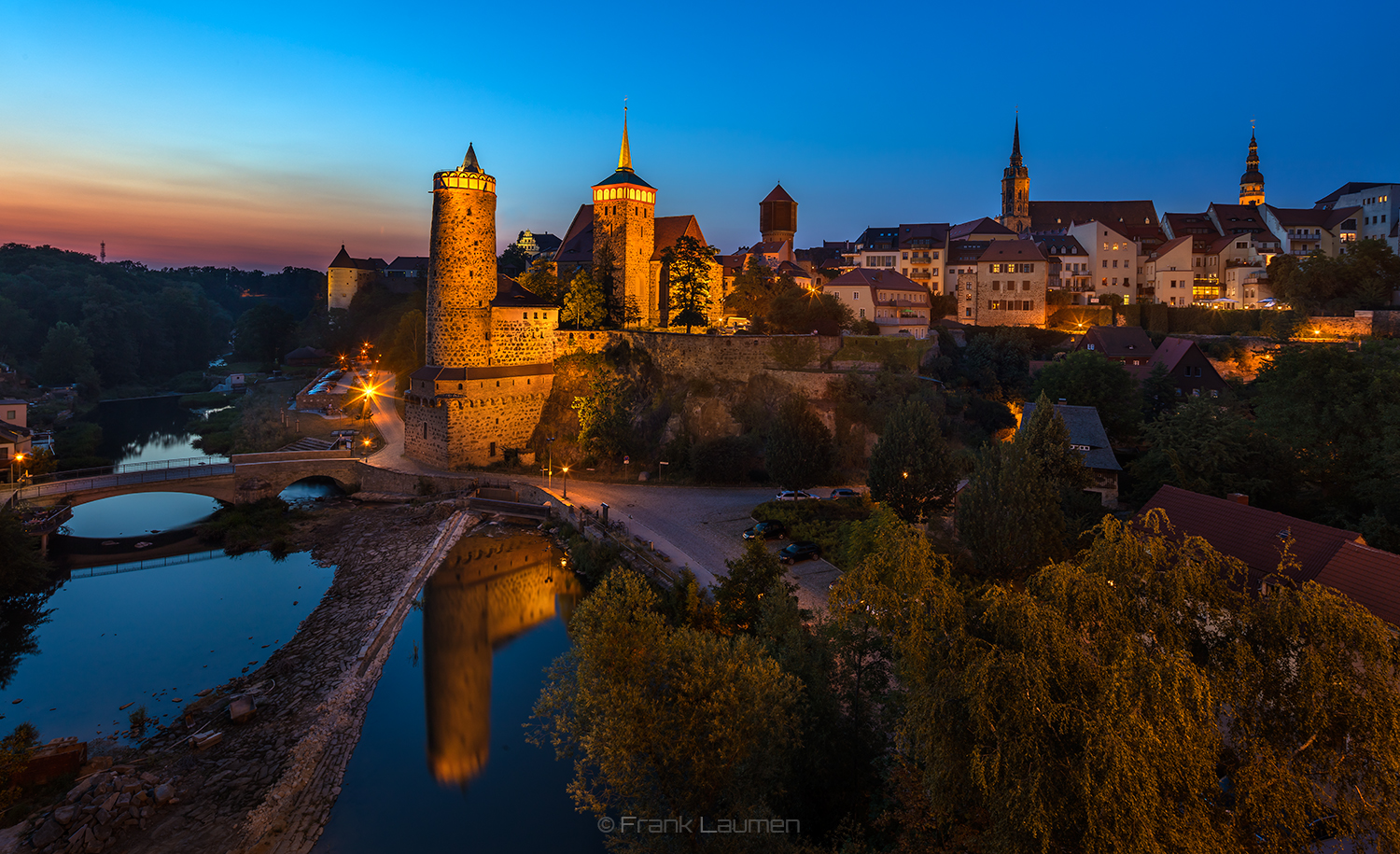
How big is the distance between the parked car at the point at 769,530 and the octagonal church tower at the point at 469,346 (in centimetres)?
1439

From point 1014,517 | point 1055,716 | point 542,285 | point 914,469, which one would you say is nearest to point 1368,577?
point 1014,517

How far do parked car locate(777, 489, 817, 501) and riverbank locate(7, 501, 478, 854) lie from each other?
44.0ft

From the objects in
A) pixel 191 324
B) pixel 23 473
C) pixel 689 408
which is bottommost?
pixel 23 473

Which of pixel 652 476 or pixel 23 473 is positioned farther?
pixel 652 476

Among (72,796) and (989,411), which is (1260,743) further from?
(989,411)

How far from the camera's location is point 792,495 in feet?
87.6

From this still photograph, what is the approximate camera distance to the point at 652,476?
31281 millimetres

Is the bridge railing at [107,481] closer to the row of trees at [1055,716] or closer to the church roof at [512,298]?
the church roof at [512,298]

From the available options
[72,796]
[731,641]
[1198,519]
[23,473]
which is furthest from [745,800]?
[23,473]

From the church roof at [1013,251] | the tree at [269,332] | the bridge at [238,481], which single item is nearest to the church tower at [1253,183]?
the church roof at [1013,251]

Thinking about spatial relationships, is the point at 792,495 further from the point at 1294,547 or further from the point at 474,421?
the point at 474,421

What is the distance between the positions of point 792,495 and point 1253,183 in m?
65.5

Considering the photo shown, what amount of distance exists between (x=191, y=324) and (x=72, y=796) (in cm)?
7686

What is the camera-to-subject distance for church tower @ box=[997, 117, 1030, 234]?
6394 cm
